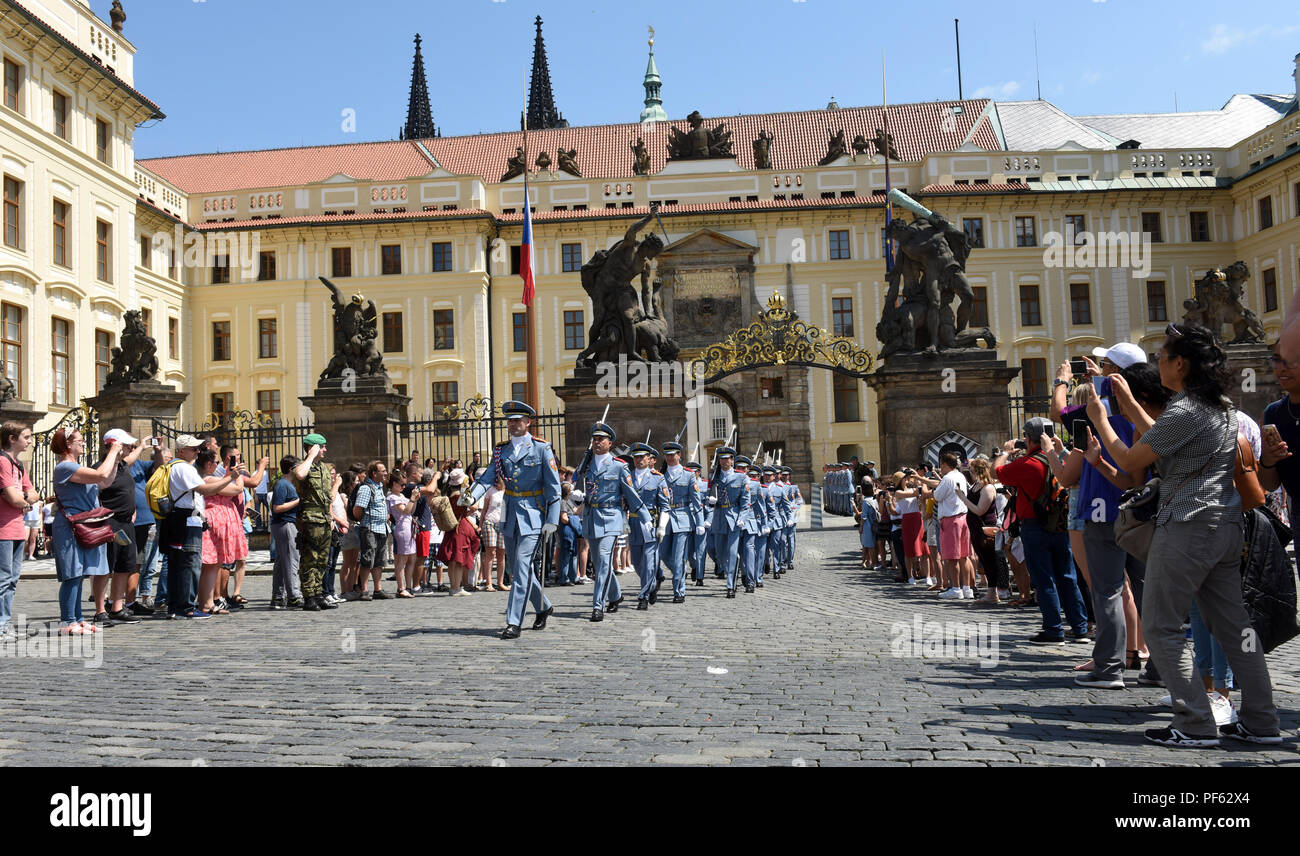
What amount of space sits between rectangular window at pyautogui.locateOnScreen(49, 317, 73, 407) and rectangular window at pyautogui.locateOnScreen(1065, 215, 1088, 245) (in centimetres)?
3869

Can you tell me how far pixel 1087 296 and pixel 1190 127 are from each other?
1303 cm

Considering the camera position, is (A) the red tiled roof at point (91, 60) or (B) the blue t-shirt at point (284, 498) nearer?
(B) the blue t-shirt at point (284, 498)

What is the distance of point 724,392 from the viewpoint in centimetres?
4978

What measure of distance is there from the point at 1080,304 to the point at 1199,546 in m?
46.9

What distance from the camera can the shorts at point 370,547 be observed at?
14.3 m

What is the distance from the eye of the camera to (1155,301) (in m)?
48.6

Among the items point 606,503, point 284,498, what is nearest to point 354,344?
point 284,498

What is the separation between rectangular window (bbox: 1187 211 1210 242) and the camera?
4809 cm

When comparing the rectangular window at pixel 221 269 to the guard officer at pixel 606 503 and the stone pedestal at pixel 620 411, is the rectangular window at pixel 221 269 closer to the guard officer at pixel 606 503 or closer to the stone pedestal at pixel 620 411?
the stone pedestal at pixel 620 411

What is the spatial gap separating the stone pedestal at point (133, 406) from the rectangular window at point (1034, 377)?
3557cm

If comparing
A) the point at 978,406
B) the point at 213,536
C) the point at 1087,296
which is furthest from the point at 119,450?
the point at 1087,296

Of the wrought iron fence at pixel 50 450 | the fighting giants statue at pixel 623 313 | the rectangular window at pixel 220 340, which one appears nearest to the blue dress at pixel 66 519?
the wrought iron fence at pixel 50 450
